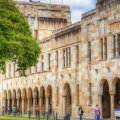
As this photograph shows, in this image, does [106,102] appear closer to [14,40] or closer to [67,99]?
[67,99]

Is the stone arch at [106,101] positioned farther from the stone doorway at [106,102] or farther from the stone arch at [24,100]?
the stone arch at [24,100]

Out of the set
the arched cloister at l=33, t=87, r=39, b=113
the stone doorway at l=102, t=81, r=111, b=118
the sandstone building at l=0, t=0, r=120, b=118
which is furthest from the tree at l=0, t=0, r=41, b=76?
the arched cloister at l=33, t=87, r=39, b=113

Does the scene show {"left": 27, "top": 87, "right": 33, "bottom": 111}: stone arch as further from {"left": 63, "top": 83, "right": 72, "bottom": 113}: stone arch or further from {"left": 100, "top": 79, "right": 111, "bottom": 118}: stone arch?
{"left": 100, "top": 79, "right": 111, "bottom": 118}: stone arch

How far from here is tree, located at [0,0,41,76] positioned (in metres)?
49.6

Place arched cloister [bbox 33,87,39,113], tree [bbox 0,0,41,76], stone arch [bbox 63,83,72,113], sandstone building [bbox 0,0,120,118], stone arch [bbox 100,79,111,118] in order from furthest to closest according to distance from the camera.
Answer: arched cloister [bbox 33,87,39,113]
stone arch [bbox 63,83,72,113]
stone arch [bbox 100,79,111,118]
sandstone building [bbox 0,0,120,118]
tree [bbox 0,0,41,76]

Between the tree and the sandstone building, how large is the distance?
683 centimetres

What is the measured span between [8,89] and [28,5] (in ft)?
51.4

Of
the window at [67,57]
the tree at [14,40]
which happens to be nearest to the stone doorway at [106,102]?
the tree at [14,40]

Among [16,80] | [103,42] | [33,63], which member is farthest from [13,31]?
[16,80]

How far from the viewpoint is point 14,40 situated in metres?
50.3

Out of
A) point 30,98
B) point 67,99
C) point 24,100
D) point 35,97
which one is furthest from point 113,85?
point 24,100

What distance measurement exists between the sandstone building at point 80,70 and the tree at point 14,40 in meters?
6.83

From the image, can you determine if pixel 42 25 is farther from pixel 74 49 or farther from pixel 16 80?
pixel 74 49

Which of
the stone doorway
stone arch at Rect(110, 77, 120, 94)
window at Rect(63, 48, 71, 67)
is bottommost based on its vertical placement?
the stone doorway
